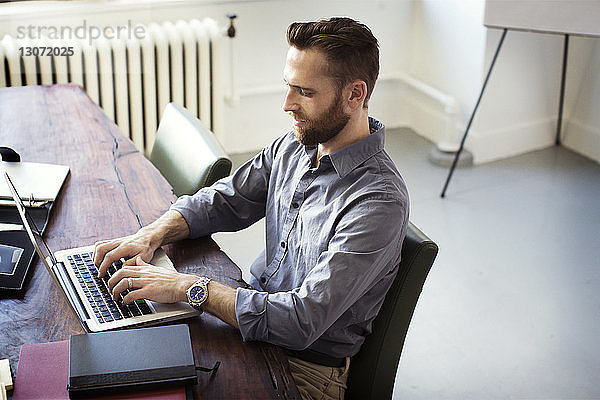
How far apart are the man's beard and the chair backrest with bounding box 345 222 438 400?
26 cm

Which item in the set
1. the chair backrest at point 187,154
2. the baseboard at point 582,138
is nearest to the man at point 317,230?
the chair backrest at point 187,154

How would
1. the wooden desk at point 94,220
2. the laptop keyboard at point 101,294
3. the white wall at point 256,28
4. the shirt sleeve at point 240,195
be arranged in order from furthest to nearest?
the white wall at point 256,28
the shirt sleeve at point 240,195
the laptop keyboard at point 101,294
the wooden desk at point 94,220

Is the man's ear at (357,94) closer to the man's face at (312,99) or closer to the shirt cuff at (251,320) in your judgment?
the man's face at (312,99)

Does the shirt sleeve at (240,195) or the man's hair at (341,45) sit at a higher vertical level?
the man's hair at (341,45)

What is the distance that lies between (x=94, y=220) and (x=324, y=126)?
1.99 ft

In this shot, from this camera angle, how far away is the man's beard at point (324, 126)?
163cm

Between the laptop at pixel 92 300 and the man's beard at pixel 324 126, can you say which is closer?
the laptop at pixel 92 300

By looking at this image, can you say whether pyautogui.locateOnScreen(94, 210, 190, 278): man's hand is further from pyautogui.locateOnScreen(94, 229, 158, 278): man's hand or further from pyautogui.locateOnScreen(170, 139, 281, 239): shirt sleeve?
pyautogui.locateOnScreen(170, 139, 281, 239): shirt sleeve

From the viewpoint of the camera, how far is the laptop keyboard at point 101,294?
1.44 m

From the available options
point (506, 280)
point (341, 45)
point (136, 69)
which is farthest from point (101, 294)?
point (136, 69)

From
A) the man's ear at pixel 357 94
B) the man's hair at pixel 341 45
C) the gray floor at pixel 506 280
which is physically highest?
the man's hair at pixel 341 45

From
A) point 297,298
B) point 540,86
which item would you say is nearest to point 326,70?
point 297,298

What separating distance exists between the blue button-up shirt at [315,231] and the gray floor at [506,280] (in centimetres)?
85

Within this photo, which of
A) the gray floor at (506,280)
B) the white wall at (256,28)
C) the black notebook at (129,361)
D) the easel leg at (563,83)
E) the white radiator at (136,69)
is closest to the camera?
the black notebook at (129,361)
